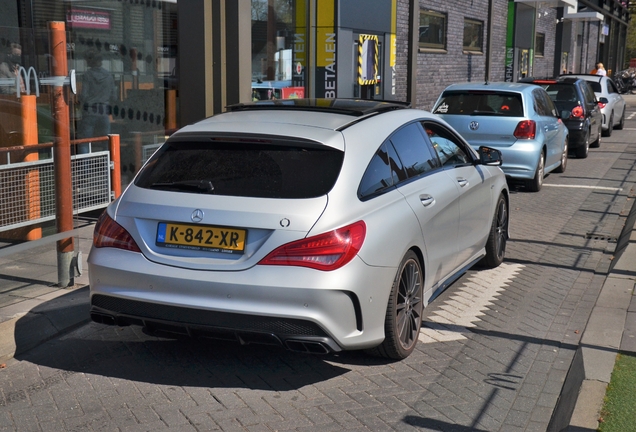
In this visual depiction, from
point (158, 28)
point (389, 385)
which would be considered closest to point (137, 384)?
point (389, 385)

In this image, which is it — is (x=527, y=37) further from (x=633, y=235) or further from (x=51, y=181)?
(x=51, y=181)

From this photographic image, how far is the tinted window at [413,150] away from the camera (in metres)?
5.57

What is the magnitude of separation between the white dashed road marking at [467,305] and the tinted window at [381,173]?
1220 mm

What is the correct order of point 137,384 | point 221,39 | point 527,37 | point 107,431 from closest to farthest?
1. point 107,431
2. point 137,384
3. point 221,39
4. point 527,37

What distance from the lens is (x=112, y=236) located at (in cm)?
485

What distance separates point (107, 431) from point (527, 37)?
28.1 metres

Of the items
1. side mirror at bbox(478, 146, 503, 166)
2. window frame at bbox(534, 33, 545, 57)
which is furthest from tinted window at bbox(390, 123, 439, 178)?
window frame at bbox(534, 33, 545, 57)

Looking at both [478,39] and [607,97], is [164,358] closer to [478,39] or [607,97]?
[607,97]

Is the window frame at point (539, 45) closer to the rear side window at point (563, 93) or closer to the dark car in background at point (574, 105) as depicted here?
the dark car in background at point (574, 105)

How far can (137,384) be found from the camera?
4.83m

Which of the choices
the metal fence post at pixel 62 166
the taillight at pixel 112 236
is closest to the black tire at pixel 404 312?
the taillight at pixel 112 236

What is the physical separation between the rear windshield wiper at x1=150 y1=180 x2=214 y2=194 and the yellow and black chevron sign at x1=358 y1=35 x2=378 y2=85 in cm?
1135

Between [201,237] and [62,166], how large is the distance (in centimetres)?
253

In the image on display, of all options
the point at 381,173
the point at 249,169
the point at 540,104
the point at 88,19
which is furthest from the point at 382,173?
the point at 540,104
